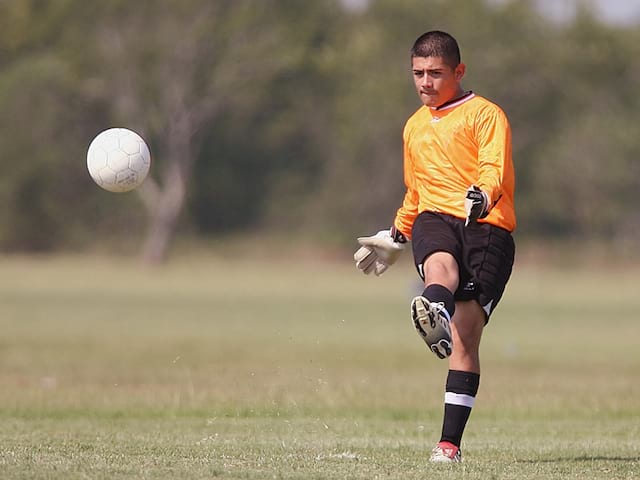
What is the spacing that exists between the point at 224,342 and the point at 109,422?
1190 centimetres

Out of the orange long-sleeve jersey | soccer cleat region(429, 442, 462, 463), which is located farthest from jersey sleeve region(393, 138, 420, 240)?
soccer cleat region(429, 442, 462, 463)

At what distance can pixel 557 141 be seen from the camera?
61.5 meters

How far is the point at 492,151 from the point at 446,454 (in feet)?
5.82

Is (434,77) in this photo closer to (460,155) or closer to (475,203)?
(460,155)

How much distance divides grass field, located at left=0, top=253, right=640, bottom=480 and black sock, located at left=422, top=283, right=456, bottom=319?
89 cm

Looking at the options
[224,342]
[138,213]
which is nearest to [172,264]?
[138,213]

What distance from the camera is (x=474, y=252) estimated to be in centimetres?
764

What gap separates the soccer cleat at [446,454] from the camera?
301 inches

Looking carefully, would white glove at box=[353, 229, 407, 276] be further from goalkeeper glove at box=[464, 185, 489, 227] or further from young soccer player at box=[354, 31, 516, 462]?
goalkeeper glove at box=[464, 185, 489, 227]

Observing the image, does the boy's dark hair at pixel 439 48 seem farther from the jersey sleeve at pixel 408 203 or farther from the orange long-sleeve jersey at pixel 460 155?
the jersey sleeve at pixel 408 203

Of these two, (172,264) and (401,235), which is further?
(172,264)

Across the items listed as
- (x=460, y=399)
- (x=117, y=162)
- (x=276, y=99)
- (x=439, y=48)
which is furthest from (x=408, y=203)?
(x=276, y=99)

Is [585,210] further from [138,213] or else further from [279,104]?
[138,213]

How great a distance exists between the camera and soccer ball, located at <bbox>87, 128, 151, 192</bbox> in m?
8.83
